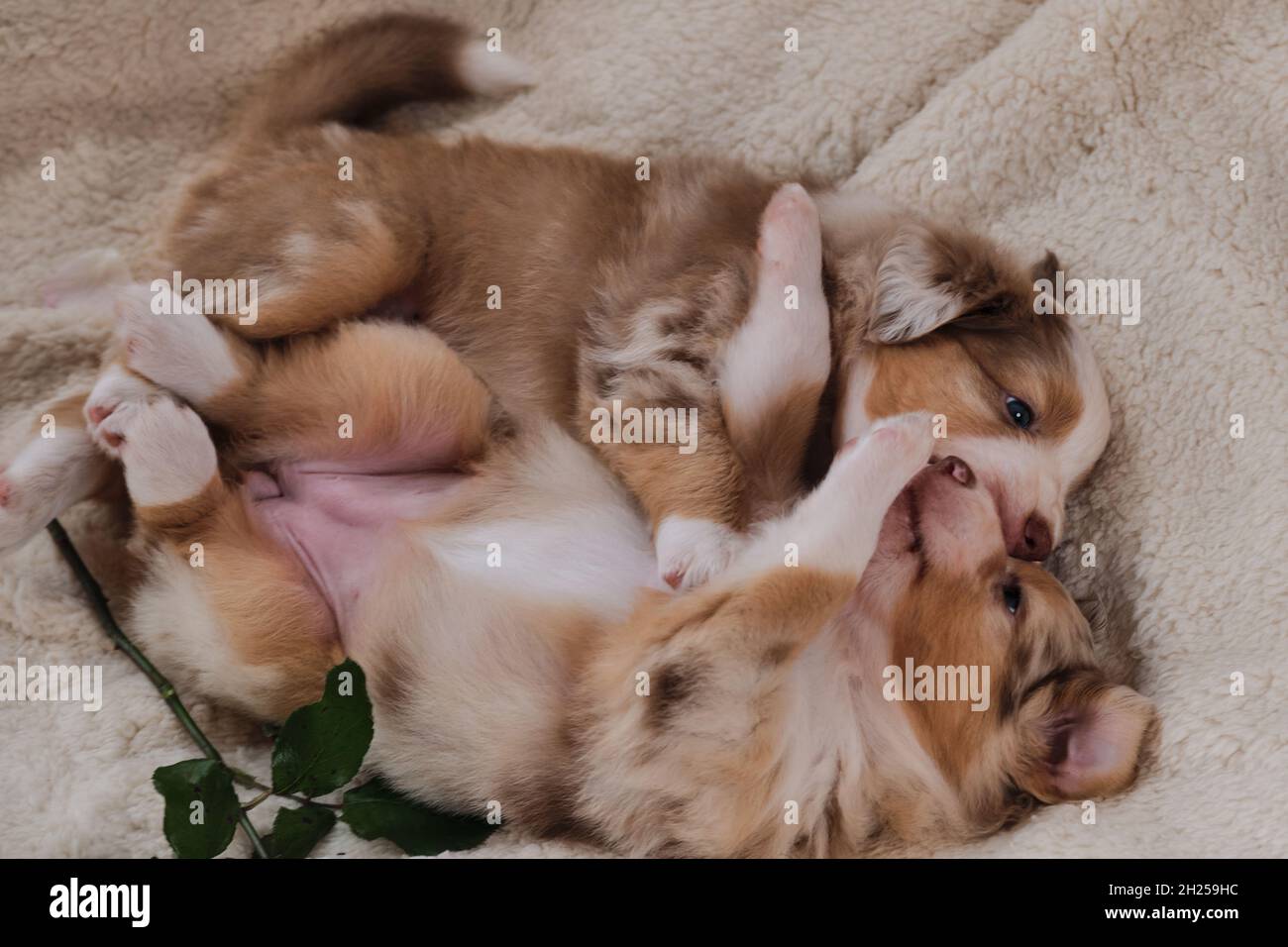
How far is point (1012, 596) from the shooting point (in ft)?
7.04

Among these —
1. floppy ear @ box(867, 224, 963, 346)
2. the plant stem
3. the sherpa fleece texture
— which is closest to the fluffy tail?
the sherpa fleece texture

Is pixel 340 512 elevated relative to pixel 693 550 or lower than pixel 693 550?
elevated

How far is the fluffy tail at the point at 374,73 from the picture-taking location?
285 cm

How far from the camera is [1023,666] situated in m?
2.13

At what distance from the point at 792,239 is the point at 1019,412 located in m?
0.56

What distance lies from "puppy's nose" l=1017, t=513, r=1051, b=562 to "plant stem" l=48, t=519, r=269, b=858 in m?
1.51

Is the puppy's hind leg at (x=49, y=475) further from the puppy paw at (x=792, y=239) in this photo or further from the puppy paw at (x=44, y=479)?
the puppy paw at (x=792, y=239)

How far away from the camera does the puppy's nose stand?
2.24m

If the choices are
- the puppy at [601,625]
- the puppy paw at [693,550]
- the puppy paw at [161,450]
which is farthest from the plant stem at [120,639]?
the puppy paw at [693,550]

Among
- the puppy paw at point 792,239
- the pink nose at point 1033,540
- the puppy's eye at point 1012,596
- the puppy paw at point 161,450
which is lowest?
the puppy's eye at point 1012,596

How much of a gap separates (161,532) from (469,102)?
1.50 m

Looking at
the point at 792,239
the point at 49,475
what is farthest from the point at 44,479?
the point at 792,239

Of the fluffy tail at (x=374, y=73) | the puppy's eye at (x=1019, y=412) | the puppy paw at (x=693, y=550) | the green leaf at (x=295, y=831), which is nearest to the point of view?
the green leaf at (x=295, y=831)

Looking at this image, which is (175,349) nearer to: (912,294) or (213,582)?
(213,582)
